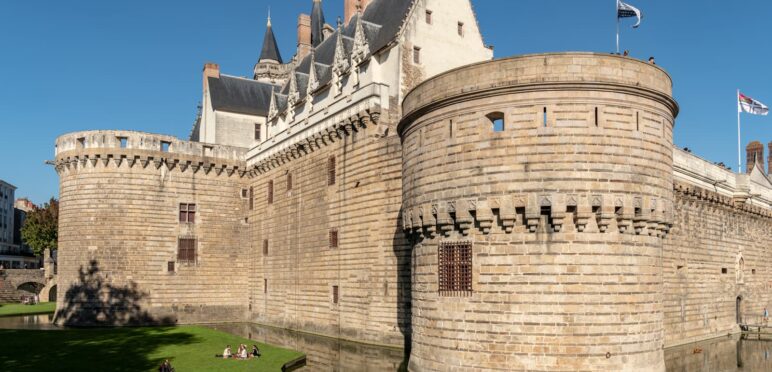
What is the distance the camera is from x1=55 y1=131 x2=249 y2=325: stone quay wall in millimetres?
41750

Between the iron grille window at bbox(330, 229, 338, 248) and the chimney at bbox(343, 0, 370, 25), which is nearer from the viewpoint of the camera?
the iron grille window at bbox(330, 229, 338, 248)

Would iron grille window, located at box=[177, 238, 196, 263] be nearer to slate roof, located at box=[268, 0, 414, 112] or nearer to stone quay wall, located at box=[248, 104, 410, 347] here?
stone quay wall, located at box=[248, 104, 410, 347]

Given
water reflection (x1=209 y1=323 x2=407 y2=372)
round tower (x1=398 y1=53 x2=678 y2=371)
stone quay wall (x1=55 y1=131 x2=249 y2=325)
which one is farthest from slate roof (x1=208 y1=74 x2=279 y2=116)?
round tower (x1=398 y1=53 x2=678 y2=371)

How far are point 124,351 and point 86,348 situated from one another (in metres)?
2.26

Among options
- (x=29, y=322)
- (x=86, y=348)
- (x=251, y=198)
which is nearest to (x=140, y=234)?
(x=251, y=198)

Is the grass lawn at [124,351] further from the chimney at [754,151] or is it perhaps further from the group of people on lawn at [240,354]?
the chimney at [754,151]

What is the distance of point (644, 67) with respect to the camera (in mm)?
19750

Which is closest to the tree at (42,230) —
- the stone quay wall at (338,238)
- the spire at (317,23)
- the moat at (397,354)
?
the spire at (317,23)

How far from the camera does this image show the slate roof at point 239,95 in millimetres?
49594

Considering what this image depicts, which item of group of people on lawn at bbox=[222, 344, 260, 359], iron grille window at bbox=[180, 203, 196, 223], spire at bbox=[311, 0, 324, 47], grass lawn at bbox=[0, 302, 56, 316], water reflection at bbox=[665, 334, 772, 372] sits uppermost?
spire at bbox=[311, 0, 324, 47]

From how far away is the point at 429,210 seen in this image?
69.3 feet

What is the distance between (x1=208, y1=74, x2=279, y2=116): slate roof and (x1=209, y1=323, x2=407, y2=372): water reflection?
19362 mm

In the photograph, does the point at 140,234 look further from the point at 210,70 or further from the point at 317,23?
the point at 317,23

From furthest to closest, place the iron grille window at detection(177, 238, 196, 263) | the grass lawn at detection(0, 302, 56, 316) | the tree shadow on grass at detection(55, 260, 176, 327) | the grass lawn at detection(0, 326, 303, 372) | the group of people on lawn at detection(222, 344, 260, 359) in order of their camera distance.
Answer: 1. the grass lawn at detection(0, 302, 56, 316)
2. the iron grille window at detection(177, 238, 196, 263)
3. the tree shadow on grass at detection(55, 260, 176, 327)
4. the group of people on lawn at detection(222, 344, 260, 359)
5. the grass lawn at detection(0, 326, 303, 372)
